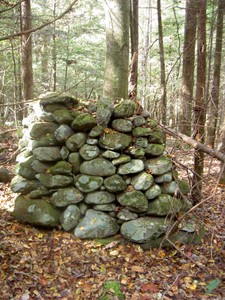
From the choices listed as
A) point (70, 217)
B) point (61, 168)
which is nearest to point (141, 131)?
point (61, 168)

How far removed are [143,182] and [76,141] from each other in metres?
1.20

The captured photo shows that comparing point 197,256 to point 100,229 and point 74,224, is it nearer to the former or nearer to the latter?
point 100,229

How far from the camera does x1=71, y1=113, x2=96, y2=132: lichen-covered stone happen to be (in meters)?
4.29

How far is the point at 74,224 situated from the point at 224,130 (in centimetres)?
384

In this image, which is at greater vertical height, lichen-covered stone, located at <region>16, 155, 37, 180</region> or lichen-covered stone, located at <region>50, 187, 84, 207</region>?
lichen-covered stone, located at <region>16, 155, 37, 180</region>

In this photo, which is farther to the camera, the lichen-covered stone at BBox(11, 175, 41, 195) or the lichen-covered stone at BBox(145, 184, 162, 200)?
the lichen-covered stone at BBox(11, 175, 41, 195)

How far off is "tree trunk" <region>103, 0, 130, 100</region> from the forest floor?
7.17 feet

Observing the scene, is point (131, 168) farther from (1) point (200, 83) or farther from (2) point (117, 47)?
(2) point (117, 47)

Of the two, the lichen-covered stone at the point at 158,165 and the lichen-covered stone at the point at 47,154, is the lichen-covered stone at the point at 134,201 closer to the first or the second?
the lichen-covered stone at the point at 158,165

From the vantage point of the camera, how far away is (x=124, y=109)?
4391 millimetres

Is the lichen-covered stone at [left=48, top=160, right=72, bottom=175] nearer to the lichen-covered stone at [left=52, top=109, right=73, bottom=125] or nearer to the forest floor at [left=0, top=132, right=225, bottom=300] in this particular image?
the lichen-covered stone at [left=52, top=109, right=73, bottom=125]

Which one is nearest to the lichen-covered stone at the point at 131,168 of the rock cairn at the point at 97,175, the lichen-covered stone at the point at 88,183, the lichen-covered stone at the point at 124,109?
the rock cairn at the point at 97,175

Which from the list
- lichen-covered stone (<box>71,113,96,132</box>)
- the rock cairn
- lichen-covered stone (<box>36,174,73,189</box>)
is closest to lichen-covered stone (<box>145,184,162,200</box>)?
the rock cairn

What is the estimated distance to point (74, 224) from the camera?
4.18m
